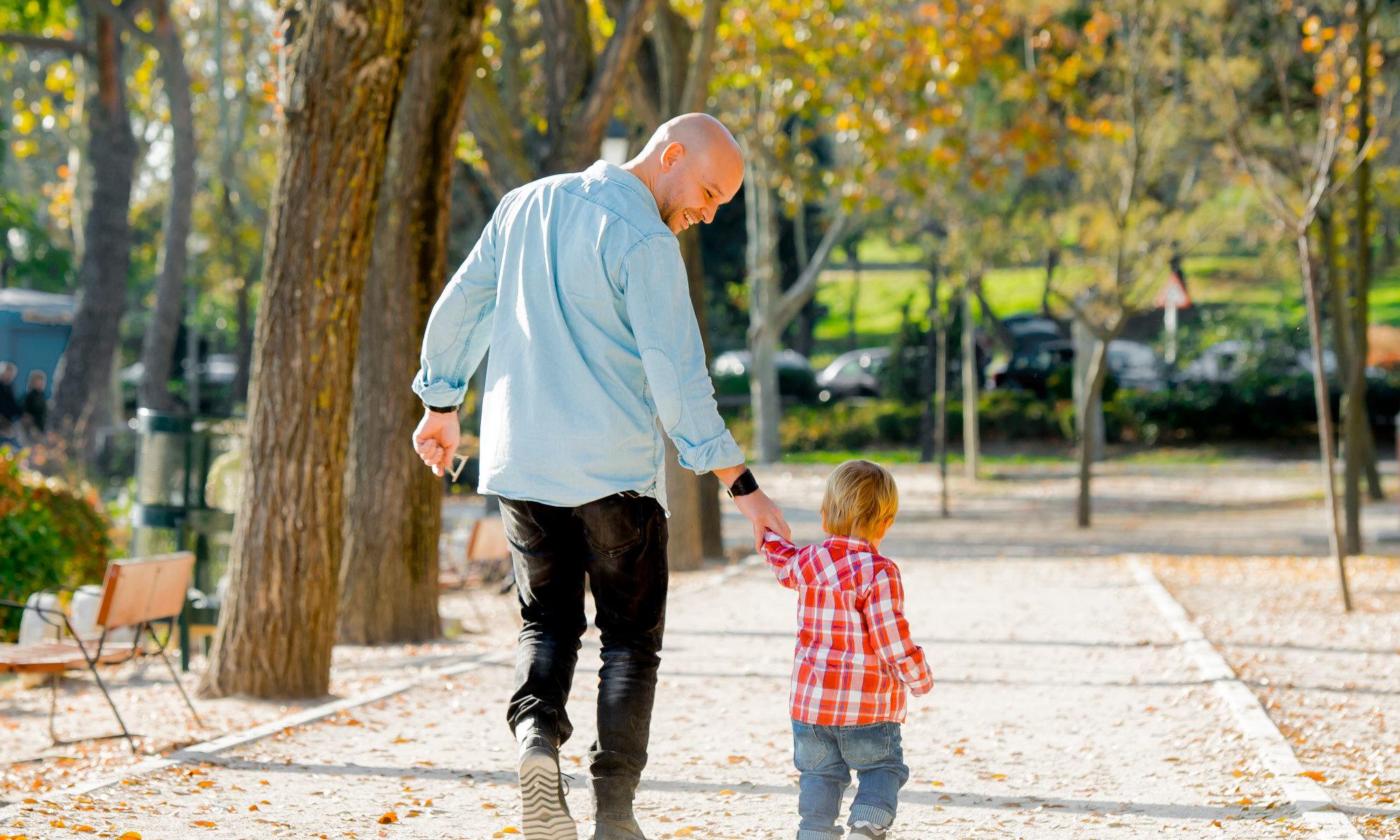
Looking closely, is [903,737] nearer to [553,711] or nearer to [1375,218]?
[553,711]

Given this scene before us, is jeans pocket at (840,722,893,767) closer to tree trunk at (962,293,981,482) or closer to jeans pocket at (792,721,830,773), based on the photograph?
jeans pocket at (792,721,830,773)

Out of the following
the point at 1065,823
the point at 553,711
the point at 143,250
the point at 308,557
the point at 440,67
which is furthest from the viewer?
the point at 143,250

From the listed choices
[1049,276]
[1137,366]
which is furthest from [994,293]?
[1049,276]

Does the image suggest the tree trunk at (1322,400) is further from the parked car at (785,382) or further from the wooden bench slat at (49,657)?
the parked car at (785,382)

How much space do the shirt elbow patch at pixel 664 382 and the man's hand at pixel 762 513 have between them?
263 millimetres

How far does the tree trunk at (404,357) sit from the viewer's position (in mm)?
8570

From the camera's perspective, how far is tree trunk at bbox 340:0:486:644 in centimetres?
→ 857

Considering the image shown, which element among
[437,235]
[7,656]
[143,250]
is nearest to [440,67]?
[437,235]

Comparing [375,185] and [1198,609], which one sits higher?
[375,185]

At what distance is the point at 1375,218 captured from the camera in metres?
17.6

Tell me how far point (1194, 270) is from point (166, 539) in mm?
47658

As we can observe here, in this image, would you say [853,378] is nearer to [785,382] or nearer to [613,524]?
[785,382]

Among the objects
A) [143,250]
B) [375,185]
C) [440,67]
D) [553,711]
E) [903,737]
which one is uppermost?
[143,250]

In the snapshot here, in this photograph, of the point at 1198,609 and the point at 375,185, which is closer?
the point at 375,185
